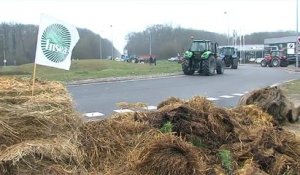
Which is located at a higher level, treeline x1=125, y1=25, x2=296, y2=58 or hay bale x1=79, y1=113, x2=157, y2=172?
treeline x1=125, y1=25, x2=296, y2=58

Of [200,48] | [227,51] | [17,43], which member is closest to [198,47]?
[200,48]

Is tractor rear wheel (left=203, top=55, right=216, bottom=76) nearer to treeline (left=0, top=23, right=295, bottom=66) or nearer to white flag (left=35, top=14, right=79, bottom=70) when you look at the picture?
white flag (left=35, top=14, right=79, bottom=70)

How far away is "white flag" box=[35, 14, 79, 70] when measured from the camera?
19.1 feet

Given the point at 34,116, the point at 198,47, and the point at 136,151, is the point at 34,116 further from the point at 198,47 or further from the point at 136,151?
the point at 198,47

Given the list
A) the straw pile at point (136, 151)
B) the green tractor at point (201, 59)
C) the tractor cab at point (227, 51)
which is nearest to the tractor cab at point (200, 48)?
the green tractor at point (201, 59)

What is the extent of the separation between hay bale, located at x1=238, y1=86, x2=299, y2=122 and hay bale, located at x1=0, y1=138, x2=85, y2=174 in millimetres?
5215

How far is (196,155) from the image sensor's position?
5168 mm

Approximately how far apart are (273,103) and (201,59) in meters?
23.3

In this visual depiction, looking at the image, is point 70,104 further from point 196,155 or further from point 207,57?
point 207,57

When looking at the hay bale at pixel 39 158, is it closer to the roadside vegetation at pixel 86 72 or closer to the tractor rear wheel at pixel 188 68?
the roadside vegetation at pixel 86 72

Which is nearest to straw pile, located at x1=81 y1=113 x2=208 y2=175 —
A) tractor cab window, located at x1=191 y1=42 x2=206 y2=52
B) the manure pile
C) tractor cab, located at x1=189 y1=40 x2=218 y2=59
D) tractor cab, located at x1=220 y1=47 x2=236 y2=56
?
the manure pile

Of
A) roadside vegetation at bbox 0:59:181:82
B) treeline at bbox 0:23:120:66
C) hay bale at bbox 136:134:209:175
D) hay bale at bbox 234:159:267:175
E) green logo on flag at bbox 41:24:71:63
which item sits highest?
treeline at bbox 0:23:120:66

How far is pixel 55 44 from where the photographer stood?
5.89 m

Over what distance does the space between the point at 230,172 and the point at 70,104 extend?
183 centimetres
